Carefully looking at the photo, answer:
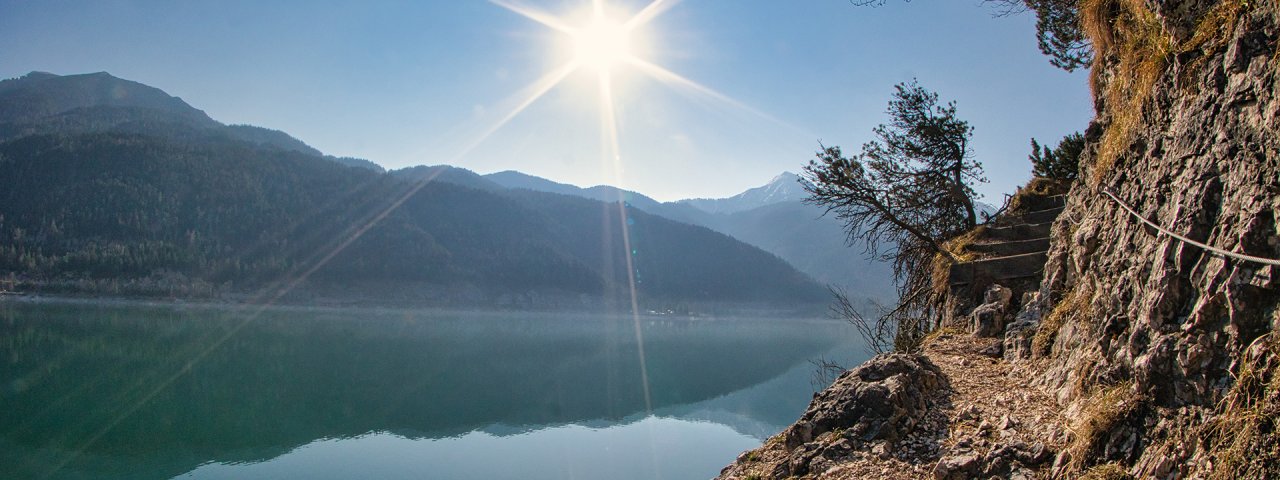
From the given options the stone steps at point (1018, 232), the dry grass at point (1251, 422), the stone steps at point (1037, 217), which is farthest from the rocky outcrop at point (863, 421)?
the stone steps at point (1037, 217)

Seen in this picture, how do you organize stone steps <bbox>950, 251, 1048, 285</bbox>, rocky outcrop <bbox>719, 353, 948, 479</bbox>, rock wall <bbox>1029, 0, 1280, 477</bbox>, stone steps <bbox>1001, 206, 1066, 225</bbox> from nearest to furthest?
rock wall <bbox>1029, 0, 1280, 477</bbox>, rocky outcrop <bbox>719, 353, 948, 479</bbox>, stone steps <bbox>950, 251, 1048, 285</bbox>, stone steps <bbox>1001, 206, 1066, 225</bbox>

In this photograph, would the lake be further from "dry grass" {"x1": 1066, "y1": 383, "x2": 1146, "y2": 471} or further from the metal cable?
"dry grass" {"x1": 1066, "y1": 383, "x2": 1146, "y2": 471}

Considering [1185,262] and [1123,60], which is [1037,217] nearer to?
[1123,60]

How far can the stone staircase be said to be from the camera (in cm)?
789

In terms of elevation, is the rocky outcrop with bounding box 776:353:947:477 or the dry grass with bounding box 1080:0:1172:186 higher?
the dry grass with bounding box 1080:0:1172:186

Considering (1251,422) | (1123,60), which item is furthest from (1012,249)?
(1251,422)

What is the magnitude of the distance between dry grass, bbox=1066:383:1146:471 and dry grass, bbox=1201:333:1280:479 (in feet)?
1.60

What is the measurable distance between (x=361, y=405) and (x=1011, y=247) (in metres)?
24.3

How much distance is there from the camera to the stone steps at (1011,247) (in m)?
8.39

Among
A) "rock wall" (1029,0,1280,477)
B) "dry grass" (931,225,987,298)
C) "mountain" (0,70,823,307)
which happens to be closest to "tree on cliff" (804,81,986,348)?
"dry grass" (931,225,987,298)

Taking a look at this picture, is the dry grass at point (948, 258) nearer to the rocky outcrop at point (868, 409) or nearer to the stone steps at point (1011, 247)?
the stone steps at point (1011, 247)

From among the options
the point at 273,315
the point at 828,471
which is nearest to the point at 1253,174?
the point at 828,471

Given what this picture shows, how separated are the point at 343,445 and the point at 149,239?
366 ft

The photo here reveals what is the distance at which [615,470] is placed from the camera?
15.5 m
